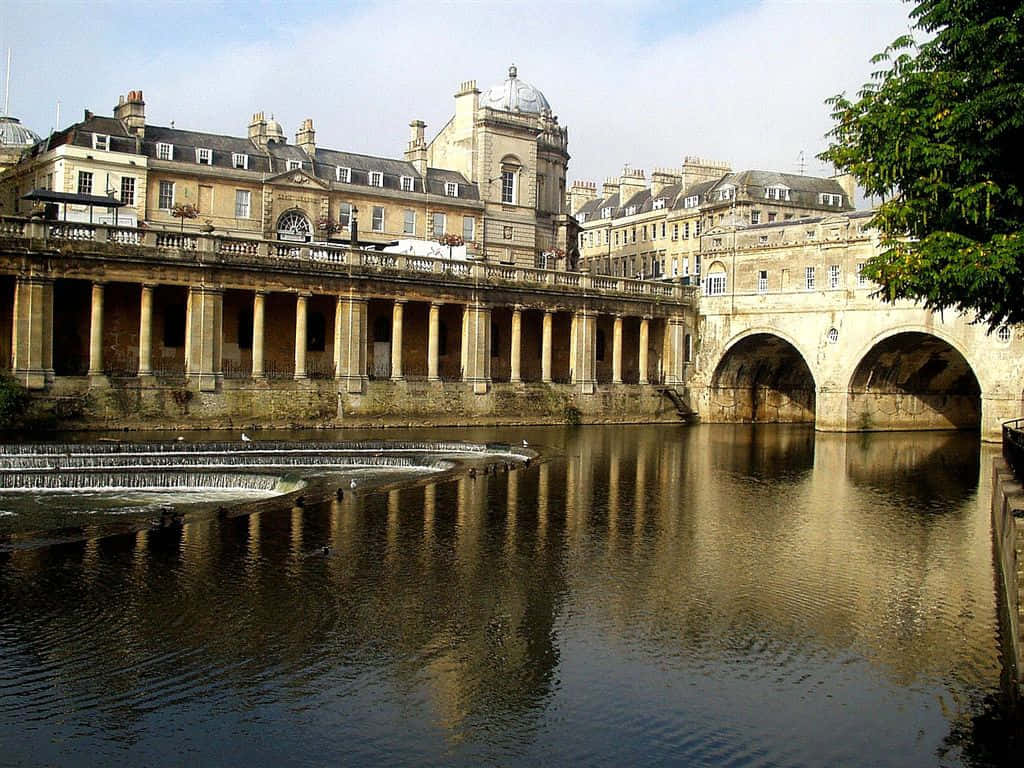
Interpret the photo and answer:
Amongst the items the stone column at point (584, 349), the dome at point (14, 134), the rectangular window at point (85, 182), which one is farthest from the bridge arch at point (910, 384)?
the dome at point (14, 134)

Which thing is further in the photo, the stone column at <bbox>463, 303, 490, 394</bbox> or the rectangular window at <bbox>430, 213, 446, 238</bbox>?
the rectangular window at <bbox>430, 213, 446, 238</bbox>

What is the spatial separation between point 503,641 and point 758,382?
146 ft

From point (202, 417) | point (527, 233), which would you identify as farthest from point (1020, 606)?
point (527, 233)

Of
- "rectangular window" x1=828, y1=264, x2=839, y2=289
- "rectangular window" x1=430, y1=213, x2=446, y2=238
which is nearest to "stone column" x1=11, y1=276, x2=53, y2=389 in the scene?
"rectangular window" x1=430, y1=213, x2=446, y2=238

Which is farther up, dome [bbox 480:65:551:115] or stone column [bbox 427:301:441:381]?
dome [bbox 480:65:551:115]

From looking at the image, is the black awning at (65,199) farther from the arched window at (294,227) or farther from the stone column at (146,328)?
the arched window at (294,227)

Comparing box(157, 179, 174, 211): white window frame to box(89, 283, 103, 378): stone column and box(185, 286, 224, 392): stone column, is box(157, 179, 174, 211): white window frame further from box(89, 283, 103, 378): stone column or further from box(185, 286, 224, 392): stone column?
box(89, 283, 103, 378): stone column

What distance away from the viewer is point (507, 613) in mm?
14242

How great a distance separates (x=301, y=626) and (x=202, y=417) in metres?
27.6

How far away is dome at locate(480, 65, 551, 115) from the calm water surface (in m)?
53.2

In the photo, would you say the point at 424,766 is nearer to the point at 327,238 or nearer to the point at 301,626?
the point at 301,626

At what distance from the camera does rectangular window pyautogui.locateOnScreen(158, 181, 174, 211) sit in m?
54.9

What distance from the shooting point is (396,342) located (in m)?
45.5

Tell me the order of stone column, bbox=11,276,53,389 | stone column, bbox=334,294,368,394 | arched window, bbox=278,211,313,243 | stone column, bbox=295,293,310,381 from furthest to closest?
arched window, bbox=278,211,313,243, stone column, bbox=334,294,368,394, stone column, bbox=295,293,310,381, stone column, bbox=11,276,53,389
